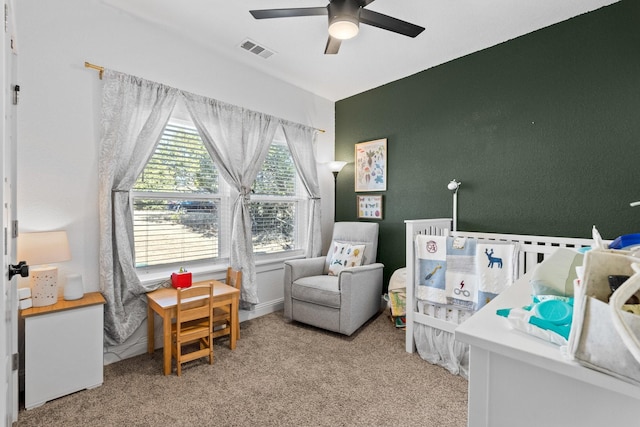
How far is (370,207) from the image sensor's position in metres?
3.77

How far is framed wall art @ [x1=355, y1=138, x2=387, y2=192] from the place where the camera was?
3.63 metres

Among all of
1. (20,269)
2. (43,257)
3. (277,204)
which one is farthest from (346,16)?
(43,257)

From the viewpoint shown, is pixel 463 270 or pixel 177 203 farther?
pixel 177 203

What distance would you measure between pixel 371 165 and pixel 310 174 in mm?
758

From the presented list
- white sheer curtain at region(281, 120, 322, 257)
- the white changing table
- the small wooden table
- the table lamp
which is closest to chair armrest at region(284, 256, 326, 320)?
white sheer curtain at region(281, 120, 322, 257)

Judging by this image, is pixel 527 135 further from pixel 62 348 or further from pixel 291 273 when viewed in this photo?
pixel 62 348

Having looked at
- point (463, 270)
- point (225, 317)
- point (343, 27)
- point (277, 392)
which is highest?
point (343, 27)

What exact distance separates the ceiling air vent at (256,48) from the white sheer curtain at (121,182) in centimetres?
89

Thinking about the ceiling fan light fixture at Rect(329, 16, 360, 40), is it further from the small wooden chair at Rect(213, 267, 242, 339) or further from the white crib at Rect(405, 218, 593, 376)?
the small wooden chair at Rect(213, 267, 242, 339)

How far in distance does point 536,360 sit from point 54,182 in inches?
106

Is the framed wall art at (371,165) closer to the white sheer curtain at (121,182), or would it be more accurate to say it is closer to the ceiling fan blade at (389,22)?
the ceiling fan blade at (389,22)

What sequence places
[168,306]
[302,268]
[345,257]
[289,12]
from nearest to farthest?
[289,12] < [168,306] < [302,268] < [345,257]

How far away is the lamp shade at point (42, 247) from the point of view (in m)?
1.76

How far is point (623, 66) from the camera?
2.21 meters
